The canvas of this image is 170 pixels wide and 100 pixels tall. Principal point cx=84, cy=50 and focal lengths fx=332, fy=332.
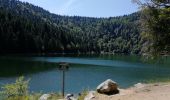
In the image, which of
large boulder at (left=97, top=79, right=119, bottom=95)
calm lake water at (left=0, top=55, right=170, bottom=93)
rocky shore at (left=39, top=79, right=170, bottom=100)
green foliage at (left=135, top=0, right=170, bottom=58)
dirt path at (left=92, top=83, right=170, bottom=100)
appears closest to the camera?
dirt path at (left=92, top=83, right=170, bottom=100)

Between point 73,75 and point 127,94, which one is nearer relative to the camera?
point 127,94

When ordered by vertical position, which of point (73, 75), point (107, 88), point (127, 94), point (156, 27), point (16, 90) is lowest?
point (73, 75)

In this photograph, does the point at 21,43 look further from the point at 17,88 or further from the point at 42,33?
the point at 17,88

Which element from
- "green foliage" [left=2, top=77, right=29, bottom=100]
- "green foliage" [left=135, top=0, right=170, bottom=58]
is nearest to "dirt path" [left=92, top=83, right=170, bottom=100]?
"green foliage" [left=135, top=0, right=170, bottom=58]

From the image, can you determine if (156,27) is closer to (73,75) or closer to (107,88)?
(107,88)

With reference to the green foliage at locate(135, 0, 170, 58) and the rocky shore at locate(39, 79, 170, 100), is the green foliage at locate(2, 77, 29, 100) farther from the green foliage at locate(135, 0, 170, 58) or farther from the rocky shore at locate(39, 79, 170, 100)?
the green foliage at locate(135, 0, 170, 58)

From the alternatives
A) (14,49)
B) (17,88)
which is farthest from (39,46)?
(17,88)

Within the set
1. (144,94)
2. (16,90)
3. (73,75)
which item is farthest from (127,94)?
(73,75)

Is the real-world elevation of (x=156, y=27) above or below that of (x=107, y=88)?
above

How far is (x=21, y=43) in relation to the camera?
6230 inches

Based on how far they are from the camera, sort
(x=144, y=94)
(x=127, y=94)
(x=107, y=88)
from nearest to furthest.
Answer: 1. (x=144, y=94)
2. (x=127, y=94)
3. (x=107, y=88)

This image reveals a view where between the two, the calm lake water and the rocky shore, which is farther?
the calm lake water

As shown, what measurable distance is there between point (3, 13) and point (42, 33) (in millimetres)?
25386

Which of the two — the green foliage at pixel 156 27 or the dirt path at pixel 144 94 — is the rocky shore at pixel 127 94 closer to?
the dirt path at pixel 144 94
